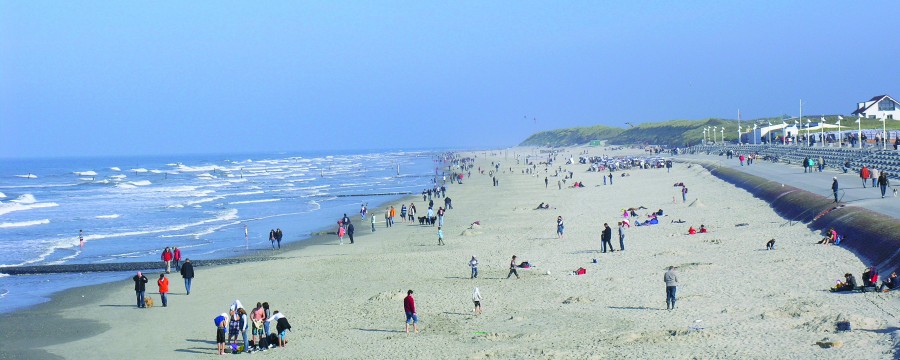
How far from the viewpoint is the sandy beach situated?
13656mm

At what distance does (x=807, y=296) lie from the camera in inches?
623

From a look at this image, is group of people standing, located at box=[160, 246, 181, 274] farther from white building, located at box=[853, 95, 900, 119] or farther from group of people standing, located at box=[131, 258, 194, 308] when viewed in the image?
white building, located at box=[853, 95, 900, 119]

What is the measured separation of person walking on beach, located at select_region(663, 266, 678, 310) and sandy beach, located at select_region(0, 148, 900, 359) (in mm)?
229

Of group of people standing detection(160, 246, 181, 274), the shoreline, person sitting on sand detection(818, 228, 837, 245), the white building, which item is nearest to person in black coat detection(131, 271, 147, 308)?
the shoreline

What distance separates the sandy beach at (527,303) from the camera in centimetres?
1366

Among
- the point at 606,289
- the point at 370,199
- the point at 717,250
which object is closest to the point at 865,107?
the point at 370,199

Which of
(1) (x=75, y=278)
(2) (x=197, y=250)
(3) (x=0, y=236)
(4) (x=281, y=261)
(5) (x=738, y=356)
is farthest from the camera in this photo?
(3) (x=0, y=236)

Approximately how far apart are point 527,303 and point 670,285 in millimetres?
3339

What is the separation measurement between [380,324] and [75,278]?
1328cm

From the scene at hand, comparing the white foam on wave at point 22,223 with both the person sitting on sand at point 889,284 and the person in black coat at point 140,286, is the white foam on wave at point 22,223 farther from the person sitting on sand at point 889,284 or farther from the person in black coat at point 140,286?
the person sitting on sand at point 889,284

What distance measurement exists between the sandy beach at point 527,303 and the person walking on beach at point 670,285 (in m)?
0.23

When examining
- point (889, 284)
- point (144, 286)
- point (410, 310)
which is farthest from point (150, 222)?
point (889, 284)

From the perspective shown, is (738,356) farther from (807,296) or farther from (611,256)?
(611,256)

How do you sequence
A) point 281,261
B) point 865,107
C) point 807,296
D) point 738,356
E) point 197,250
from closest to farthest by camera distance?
point 738,356
point 807,296
point 281,261
point 197,250
point 865,107
